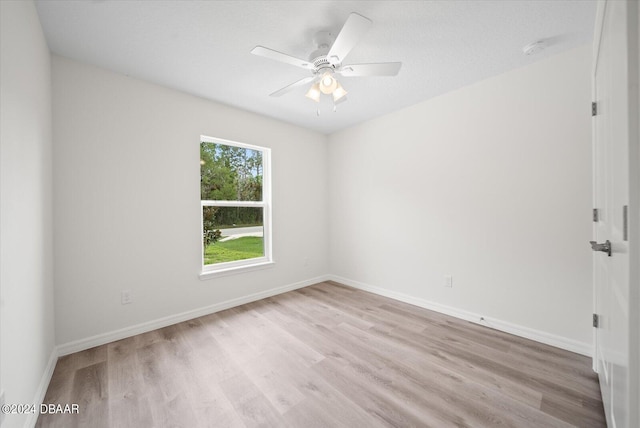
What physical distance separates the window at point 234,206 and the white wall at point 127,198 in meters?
0.16

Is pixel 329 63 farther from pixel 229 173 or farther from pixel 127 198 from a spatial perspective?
pixel 127 198

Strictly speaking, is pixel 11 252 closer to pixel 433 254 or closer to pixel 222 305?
pixel 222 305

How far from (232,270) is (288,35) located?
2.53 metres

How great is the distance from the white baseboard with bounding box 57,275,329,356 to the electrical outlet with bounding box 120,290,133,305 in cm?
24

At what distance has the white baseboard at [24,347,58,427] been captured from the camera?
1.38 meters

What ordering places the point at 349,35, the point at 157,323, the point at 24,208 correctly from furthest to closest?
the point at 157,323, the point at 349,35, the point at 24,208

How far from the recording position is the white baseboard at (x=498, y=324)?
2.06 metres

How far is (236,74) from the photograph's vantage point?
2.39 metres

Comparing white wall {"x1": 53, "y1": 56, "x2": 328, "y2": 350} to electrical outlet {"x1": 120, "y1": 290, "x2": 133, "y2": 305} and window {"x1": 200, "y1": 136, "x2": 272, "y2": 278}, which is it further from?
window {"x1": 200, "y1": 136, "x2": 272, "y2": 278}

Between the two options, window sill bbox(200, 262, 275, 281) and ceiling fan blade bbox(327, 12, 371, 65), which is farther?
window sill bbox(200, 262, 275, 281)

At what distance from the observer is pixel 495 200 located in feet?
8.14

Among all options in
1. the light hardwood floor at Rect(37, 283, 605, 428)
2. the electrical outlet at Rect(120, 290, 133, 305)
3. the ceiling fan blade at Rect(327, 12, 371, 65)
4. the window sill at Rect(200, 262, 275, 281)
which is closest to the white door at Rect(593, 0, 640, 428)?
the light hardwood floor at Rect(37, 283, 605, 428)

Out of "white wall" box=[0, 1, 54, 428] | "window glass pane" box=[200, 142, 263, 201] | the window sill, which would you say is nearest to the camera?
"white wall" box=[0, 1, 54, 428]

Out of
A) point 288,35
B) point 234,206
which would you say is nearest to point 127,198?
point 234,206
